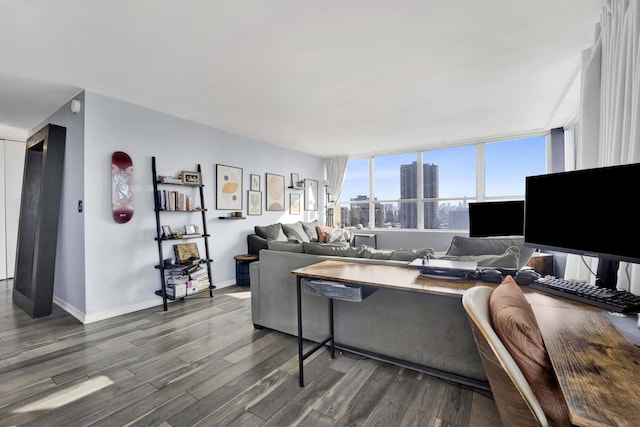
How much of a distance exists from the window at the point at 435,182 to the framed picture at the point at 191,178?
3.87 m

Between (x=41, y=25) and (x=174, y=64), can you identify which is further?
(x=174, y=64)

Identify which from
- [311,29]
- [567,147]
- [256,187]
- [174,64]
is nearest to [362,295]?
[311,29]

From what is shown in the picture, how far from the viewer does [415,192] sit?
6250 mm

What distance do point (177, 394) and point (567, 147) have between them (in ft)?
18.9

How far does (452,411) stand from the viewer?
1659 millimetres

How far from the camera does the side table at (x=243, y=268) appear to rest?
451 cm

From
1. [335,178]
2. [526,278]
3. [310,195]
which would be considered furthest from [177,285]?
[335,178]

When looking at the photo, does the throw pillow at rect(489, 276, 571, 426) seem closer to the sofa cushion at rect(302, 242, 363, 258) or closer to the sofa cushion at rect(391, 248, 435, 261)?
the sofa cushion at rect(391, 248, 435, 261)

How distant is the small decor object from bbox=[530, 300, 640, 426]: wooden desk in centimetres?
371

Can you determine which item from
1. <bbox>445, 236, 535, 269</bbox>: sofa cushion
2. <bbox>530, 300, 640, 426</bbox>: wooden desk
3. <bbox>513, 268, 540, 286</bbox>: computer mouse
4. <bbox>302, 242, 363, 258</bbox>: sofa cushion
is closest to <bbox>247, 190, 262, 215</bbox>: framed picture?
<bbox>302, 242, 363, 258</bbox>: sofa cushion

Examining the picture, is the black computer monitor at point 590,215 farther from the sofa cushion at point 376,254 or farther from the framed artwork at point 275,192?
the framed artwork at point 275,192

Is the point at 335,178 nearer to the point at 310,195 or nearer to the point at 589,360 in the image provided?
the point at 310,195

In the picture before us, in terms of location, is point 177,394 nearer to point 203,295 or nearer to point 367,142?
point 203,295

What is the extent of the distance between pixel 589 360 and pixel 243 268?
425cm
